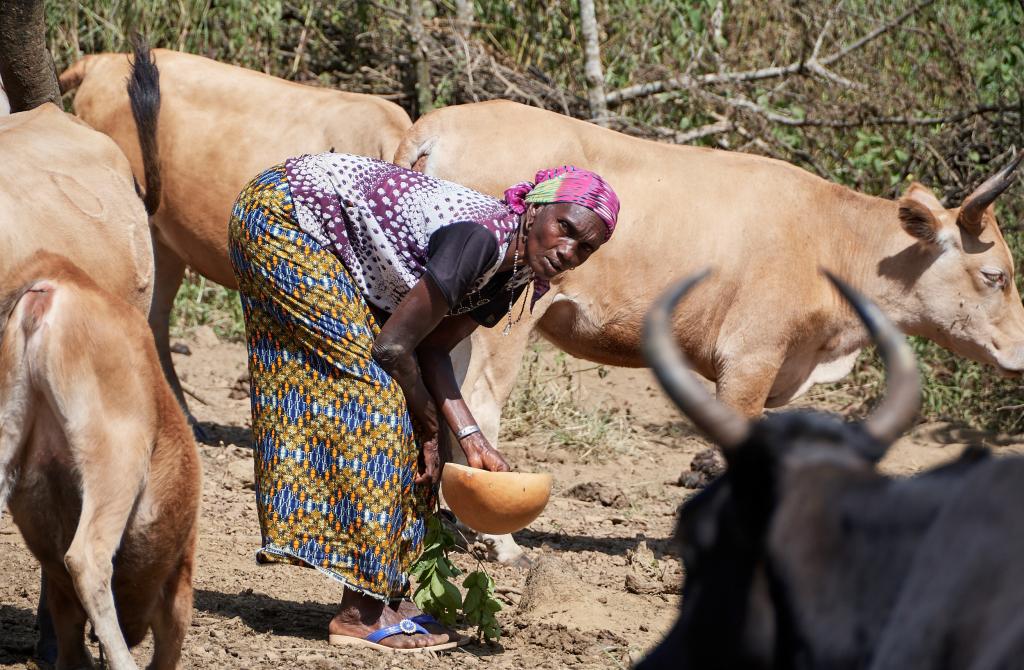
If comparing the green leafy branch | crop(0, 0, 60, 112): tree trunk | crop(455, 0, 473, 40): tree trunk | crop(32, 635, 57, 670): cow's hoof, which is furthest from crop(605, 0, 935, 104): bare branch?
crop(32, 635, 57, 670): cow's hoof

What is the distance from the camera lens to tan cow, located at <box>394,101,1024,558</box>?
576cm

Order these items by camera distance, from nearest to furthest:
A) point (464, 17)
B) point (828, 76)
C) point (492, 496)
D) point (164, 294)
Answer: point (492, 496)
point (164, 294)
point (828, 76)
point (464, 17)

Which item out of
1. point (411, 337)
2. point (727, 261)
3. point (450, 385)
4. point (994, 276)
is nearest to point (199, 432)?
point (727, 261)

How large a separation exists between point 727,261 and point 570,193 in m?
2.17

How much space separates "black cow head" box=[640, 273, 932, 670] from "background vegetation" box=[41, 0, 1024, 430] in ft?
21.0

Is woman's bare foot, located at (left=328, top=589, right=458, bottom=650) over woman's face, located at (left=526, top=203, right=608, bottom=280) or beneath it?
beneath

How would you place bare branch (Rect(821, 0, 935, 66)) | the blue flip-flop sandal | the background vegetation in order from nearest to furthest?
the blue flip-flop sandal < the background vegetation < bare branch (Rect(821, 0, 935, 66))

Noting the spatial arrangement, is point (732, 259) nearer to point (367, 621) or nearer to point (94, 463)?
point (367, 621)

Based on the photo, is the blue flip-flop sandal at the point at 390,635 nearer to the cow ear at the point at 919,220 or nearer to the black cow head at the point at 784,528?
the black cow head at the point at 784,528

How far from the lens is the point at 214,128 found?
272 inches

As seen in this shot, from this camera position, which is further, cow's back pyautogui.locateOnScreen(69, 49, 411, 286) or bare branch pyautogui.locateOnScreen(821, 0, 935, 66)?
bare branch pyautogui.locateOnScreen(821, 0, 935, 66)

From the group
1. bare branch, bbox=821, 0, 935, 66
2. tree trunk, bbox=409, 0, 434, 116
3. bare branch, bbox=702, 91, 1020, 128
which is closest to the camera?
bare branch, bbox=702, 91, 1020, 128

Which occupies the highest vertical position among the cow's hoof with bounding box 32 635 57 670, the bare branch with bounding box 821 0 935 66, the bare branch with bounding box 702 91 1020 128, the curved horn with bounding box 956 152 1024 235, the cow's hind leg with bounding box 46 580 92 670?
the bare branch with bounding box 821 0 935 66

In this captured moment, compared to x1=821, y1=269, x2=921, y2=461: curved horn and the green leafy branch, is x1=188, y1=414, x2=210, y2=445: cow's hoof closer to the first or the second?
the green leafy branch
